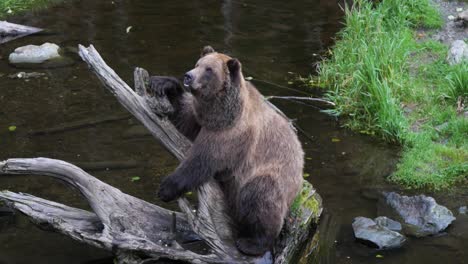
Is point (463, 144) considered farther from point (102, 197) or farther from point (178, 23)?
point (178, 23)

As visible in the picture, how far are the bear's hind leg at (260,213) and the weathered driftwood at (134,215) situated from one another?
152 mm

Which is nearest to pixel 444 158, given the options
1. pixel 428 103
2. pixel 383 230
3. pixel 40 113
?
pixel 428 103

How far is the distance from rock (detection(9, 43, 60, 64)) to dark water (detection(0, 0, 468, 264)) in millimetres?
208

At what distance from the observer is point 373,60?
1026 centimetres

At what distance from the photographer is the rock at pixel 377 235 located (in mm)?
7441

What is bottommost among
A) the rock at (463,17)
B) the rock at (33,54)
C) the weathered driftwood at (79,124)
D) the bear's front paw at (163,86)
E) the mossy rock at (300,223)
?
the weathered driftwood at (79,124)

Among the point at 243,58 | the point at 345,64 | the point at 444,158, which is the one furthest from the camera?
the point at 243,58

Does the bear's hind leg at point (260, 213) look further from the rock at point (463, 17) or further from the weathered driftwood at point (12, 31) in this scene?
the weathered driftwood at point (12, 31)

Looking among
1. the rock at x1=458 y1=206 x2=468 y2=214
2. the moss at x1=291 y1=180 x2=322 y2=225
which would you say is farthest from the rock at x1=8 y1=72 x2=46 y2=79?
the rock at x1=458 y1=206 x2=468 y2=214

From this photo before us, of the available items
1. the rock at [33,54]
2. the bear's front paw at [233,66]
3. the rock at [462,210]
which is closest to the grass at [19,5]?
the rock at [33,54]

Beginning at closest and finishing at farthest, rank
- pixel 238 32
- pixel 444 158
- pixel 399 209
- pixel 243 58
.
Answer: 1. pixel 399 209
2. pixel 444 158
3. pixel 243 58
4. pixel 238 32

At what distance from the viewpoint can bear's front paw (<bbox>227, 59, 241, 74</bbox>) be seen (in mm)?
5910

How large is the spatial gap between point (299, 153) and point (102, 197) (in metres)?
1.76

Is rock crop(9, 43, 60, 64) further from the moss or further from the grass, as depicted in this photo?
the moss
